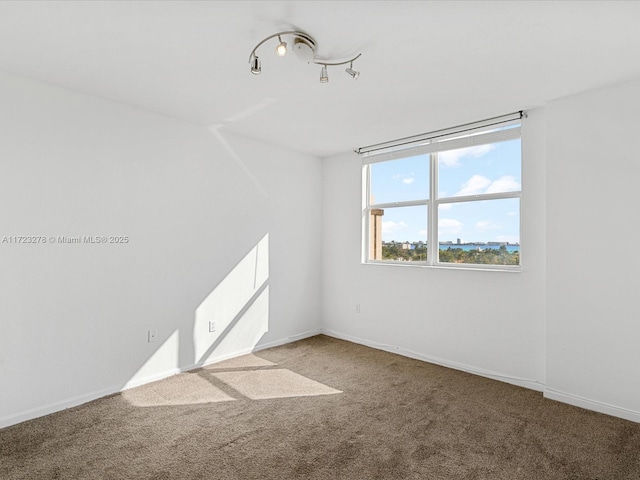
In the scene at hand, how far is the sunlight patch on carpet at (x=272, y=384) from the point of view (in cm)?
298

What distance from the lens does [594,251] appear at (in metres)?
2.70

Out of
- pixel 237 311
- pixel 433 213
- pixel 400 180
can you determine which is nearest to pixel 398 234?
pixel 433 213

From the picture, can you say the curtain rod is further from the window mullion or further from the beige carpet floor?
the beige carpet floor

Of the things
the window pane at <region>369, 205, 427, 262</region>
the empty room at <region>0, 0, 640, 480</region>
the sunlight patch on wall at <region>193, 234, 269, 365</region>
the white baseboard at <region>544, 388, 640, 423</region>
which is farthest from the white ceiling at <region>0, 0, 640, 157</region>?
the white baseboard at <region>544, 388, 640, 423</region>

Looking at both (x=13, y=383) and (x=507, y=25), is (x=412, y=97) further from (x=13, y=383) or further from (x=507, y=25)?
(x=13, y=383)

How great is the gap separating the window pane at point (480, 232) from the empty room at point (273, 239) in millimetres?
23

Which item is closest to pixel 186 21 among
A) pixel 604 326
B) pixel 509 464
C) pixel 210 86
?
pixel 210 86

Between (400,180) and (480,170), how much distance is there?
0.94 metres

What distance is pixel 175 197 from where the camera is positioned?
11.0 feet

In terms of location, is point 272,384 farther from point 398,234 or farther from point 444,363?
point 398,234

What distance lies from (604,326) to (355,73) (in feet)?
8.74

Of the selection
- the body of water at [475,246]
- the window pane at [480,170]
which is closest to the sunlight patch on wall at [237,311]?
the body of water at [475,246]

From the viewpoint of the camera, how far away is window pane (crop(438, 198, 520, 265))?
3.36m

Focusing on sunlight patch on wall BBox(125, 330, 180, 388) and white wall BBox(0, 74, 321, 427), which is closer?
white wall BBox(0, 74, 321, 427)
